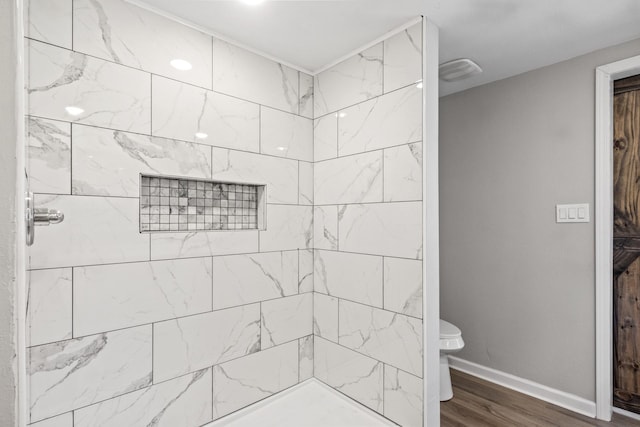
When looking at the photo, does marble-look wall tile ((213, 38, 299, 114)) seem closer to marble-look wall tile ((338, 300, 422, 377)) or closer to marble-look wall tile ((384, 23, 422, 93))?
marble-look wall tile ((384, 23, 422, 93))

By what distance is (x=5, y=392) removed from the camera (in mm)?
387

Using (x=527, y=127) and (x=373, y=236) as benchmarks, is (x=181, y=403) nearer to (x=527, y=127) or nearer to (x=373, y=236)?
(x=373, y=236)

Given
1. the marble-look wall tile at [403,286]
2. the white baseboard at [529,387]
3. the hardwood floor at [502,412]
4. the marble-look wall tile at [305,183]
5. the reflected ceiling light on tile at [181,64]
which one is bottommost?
the hardwood floor at [502,412]

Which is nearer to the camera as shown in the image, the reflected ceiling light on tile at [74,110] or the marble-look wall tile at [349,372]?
the reflected ceiling light on tile at [74,110]

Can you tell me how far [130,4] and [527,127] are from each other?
249 centimetres

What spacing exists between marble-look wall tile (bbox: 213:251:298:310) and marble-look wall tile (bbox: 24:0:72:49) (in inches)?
46.8

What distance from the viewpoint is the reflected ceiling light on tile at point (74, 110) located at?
1.43m

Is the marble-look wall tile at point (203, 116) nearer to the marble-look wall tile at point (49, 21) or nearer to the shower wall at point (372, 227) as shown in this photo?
the marble-look wall tile at point (49, 21)

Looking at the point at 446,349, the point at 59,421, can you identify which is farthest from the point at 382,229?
the point at 59,421

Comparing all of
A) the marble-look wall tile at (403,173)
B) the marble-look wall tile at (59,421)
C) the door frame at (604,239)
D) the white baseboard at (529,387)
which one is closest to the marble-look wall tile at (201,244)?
the marble-look wall tile at (59,421)

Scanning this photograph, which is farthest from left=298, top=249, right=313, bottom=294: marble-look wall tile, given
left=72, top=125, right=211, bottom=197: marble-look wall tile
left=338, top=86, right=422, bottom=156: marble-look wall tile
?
left=72, top=125, right=211, bottom=197: marble-look wall tile

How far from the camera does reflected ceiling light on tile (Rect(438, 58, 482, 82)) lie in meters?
2.20

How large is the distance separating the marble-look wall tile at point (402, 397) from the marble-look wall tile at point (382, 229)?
65 cm

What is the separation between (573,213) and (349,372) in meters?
1.74
